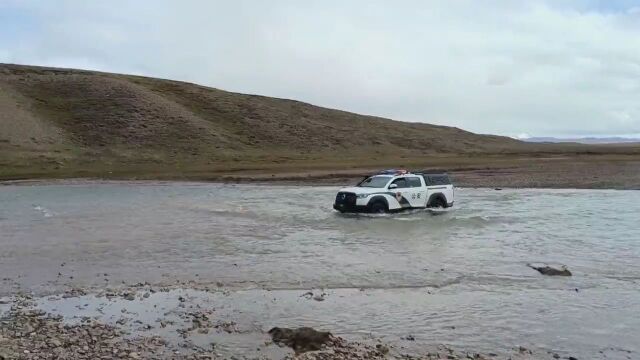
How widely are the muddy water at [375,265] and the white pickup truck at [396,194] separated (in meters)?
0.57

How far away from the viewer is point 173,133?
8144 cm

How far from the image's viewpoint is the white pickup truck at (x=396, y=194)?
2567cm

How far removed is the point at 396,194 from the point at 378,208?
915mm

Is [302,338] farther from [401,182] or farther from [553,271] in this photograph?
[401,182]

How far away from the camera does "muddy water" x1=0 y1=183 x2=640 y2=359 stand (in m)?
9.91

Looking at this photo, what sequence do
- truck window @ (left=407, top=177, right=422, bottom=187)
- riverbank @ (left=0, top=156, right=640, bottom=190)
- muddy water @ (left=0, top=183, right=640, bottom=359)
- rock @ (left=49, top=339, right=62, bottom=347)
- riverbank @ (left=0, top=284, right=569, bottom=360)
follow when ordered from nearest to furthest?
riverbank @ (left=0, top=284, right=569, bottom=360) → rock @ (left=49, top=339, right=62, bottom=347) → muddy water @ (left=0, top=183, right=640, bottom=359) → truck window @ (left=407, top=177, right=422, bottom=187) → riverbank @ (left=0, top=156, right=640, bottom=190)

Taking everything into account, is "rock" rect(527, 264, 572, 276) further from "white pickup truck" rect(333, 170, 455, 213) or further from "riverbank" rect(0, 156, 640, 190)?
"riverbank" rect(0, 156, 640, 190)

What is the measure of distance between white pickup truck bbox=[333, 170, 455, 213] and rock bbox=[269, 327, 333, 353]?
1665cm

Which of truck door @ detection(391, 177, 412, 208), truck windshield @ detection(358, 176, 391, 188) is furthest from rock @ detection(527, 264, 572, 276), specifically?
truck windshield @ detection(358, 176, 391, 188)

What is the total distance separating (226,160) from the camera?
2854 inches

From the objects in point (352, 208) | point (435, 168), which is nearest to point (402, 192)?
point (352, 208)

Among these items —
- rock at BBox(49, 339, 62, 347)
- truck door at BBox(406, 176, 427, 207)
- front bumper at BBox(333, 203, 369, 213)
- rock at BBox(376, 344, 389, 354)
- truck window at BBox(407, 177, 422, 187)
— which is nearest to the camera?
rock at BBox(49, 339, 62, 347)

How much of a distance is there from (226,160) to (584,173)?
121 feet

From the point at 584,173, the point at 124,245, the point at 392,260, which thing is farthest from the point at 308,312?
the point at 584,173
